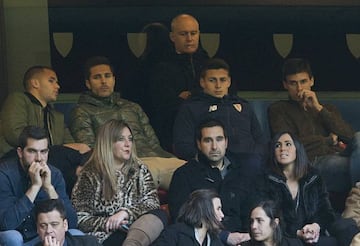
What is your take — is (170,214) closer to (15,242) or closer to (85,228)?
(85,228)

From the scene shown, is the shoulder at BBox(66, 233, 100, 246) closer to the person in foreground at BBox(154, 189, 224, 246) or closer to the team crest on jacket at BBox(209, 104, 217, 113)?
the person in foreground at BBox(154, 189, 224, 246)

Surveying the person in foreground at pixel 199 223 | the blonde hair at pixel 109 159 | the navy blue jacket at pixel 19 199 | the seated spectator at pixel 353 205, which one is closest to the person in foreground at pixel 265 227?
the person in foreground at pixel 199 223

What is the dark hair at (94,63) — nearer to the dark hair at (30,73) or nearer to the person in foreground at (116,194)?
the dark hair at (30,73)

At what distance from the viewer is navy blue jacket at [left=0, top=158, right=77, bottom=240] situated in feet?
33.1

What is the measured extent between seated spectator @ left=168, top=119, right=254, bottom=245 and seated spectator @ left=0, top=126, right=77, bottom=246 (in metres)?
0.89

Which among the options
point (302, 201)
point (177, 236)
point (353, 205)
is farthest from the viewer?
point (353, 205)

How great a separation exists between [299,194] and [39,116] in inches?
80.6

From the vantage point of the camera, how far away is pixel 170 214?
10.8 m

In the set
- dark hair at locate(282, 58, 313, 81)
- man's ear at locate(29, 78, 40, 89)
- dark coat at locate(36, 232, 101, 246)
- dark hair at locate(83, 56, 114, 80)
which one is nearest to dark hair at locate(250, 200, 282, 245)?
dark coat at locate(36, 232, 101, 246)

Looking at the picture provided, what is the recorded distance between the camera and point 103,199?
10570 mm

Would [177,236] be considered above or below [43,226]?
below

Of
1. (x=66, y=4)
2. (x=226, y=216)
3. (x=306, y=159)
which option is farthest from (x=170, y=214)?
(x=66, y=4)

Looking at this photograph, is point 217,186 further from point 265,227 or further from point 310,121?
point 310,121

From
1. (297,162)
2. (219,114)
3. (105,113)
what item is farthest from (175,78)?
(297,162)
